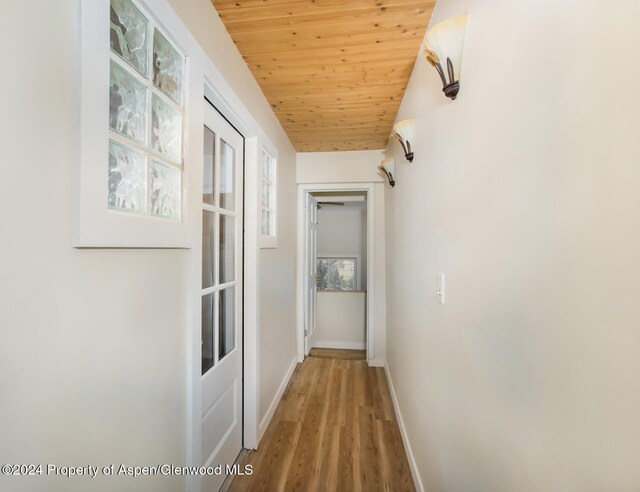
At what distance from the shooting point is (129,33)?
812 mm

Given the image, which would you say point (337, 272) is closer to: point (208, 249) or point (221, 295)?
point (221, 295)

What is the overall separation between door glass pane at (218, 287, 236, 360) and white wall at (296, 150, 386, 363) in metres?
1.91

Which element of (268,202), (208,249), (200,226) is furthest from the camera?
(268,202)

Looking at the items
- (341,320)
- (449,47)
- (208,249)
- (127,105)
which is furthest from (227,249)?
(341,320)

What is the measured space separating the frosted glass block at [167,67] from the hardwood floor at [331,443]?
1.97m

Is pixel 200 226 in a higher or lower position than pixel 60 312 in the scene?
higher

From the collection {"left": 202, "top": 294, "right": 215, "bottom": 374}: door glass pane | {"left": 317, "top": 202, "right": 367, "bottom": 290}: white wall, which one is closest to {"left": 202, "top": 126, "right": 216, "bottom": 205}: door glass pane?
{"left": 202, "top": 294, "right": 215, "bottom": 374}: door glass pane

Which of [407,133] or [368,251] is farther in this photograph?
[368,251]

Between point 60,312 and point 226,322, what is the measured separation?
3.62 feet

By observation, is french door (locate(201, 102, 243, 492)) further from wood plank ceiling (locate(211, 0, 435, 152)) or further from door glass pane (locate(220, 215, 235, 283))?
wood plank ceiling (locate(211, 0, 435, 152))

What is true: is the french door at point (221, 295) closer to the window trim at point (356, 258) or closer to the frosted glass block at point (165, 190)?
the frosted glass block at point (165, 190)

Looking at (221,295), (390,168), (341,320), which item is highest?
(390,168)

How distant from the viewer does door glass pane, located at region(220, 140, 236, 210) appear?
162cm

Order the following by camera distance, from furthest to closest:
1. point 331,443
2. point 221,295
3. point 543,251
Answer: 1. point 331,443
2. point 221,295
3. point 543,251
